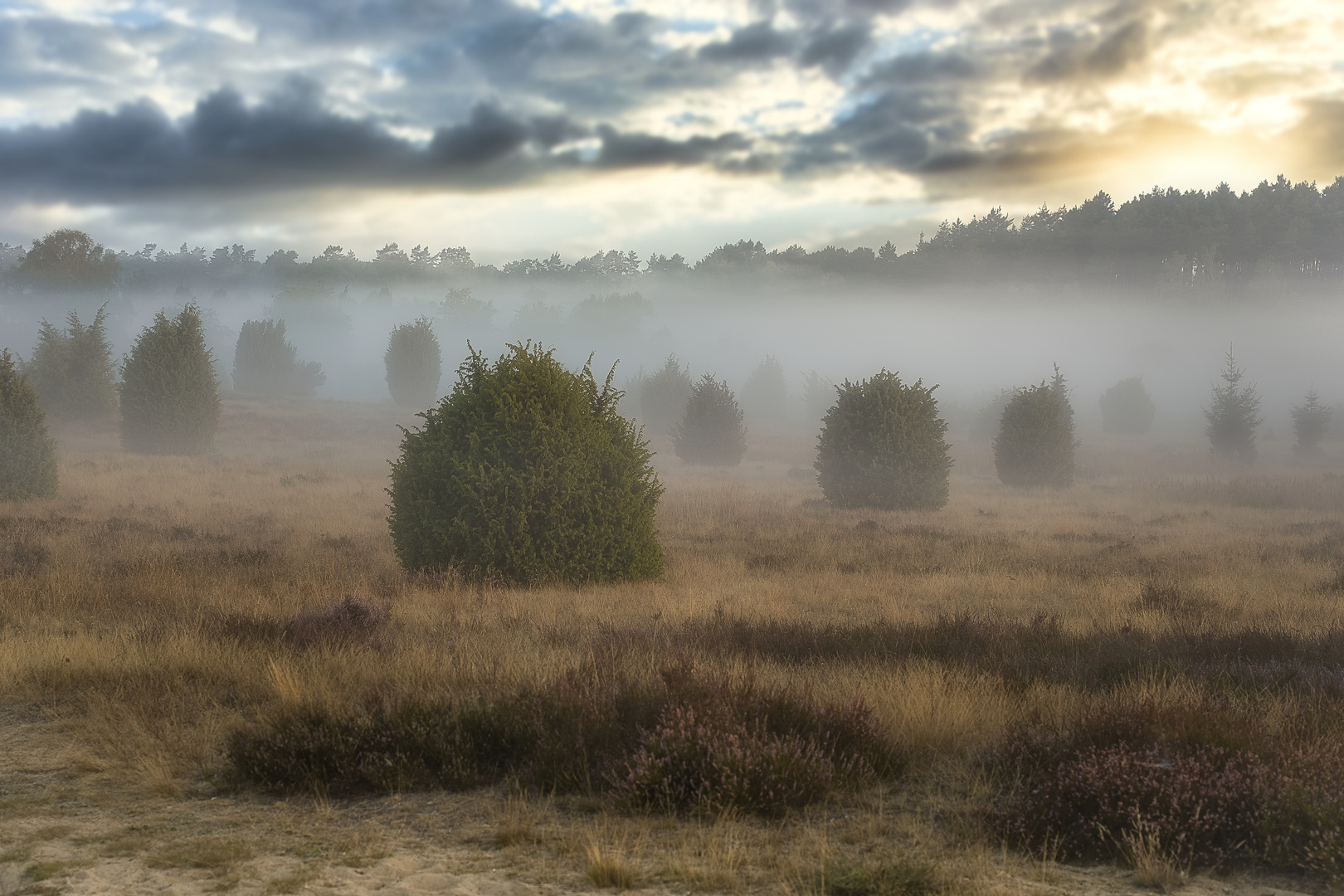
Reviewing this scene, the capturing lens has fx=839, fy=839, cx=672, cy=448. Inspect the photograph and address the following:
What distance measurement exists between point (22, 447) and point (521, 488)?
622 inches

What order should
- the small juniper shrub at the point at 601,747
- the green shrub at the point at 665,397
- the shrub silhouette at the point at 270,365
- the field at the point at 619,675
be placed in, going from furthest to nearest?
1. the shrub silhouette at the point at 270,365
2. the green shrub at the point at 665,397
3. the small juniper shrub at the point at 601,747
4. the field at the point at 619,675

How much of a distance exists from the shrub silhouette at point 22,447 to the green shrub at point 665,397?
33.9 m

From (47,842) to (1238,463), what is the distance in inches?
1896

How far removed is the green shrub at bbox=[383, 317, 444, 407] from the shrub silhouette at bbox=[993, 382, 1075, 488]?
3806 centimetres

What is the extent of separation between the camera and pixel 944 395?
8381 centimetres

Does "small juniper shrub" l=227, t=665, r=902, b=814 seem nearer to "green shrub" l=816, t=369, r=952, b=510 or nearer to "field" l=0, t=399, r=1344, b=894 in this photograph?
"field" l=0, t=399, r=1344, b=894

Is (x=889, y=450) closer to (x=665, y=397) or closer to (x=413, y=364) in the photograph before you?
(x=665, y=397)

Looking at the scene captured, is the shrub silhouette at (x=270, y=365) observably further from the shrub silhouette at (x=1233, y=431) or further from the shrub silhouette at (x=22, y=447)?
the shrub silhouette at (x=1233, y=431)

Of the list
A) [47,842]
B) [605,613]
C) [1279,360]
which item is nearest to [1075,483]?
[605,613]

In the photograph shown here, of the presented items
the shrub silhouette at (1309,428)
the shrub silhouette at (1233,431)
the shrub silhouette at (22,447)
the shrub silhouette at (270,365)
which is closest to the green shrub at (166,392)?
the shrub silhouette at (22,447)

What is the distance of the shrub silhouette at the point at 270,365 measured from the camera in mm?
64619

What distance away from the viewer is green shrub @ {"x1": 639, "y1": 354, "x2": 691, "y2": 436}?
51.2 metres

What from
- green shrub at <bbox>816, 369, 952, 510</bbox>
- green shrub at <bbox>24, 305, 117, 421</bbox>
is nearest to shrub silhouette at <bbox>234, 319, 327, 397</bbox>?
green shrub at <bbox>24, 305, 117, 421</bbox>

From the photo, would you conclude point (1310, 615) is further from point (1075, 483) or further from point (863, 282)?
point (863, 282)
